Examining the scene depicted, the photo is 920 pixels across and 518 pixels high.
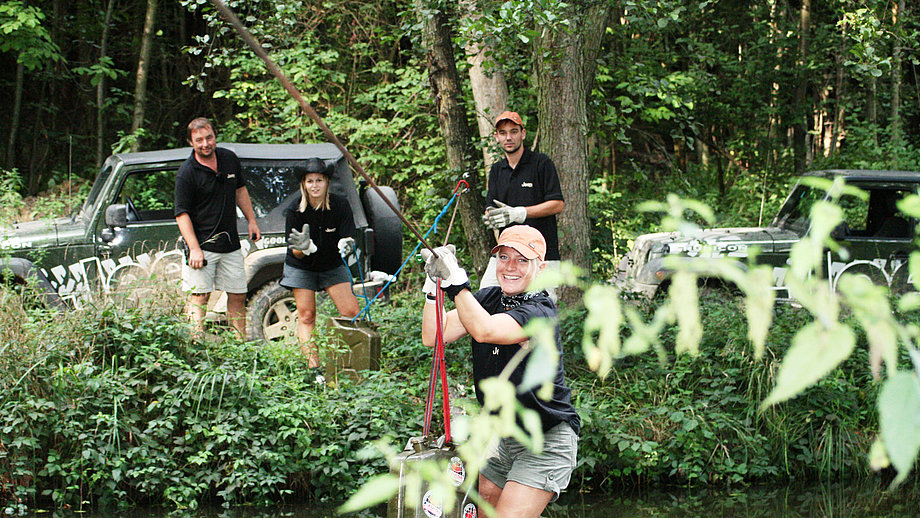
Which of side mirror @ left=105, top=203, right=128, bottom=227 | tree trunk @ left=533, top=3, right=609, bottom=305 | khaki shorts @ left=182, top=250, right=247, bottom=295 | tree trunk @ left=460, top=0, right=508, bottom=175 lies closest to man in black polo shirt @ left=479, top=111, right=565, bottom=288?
tree trunk @ left=533, top=3, right=609, bottom=305

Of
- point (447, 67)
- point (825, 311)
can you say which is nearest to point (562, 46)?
point (447, 67)

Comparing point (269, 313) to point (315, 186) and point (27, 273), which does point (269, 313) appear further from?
point (27, 273)

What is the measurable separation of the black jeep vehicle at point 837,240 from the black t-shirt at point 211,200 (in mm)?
3679

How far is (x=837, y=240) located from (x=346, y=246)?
4.71 metres

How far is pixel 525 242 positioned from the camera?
3936 mm

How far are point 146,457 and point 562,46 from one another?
4493mm

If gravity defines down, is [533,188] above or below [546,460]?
above

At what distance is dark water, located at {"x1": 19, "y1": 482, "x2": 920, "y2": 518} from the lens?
5.88m

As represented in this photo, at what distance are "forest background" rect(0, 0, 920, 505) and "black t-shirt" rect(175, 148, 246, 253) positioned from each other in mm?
981

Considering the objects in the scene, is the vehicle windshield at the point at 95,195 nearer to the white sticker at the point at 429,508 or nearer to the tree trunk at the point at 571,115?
the tree trunk at the point at 571,115

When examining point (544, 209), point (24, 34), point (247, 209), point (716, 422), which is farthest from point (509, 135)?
point (24, 34)

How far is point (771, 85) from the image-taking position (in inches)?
702

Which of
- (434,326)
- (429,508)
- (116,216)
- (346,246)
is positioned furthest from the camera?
(116,216)

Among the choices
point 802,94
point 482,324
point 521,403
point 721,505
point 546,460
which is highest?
point 802,94
